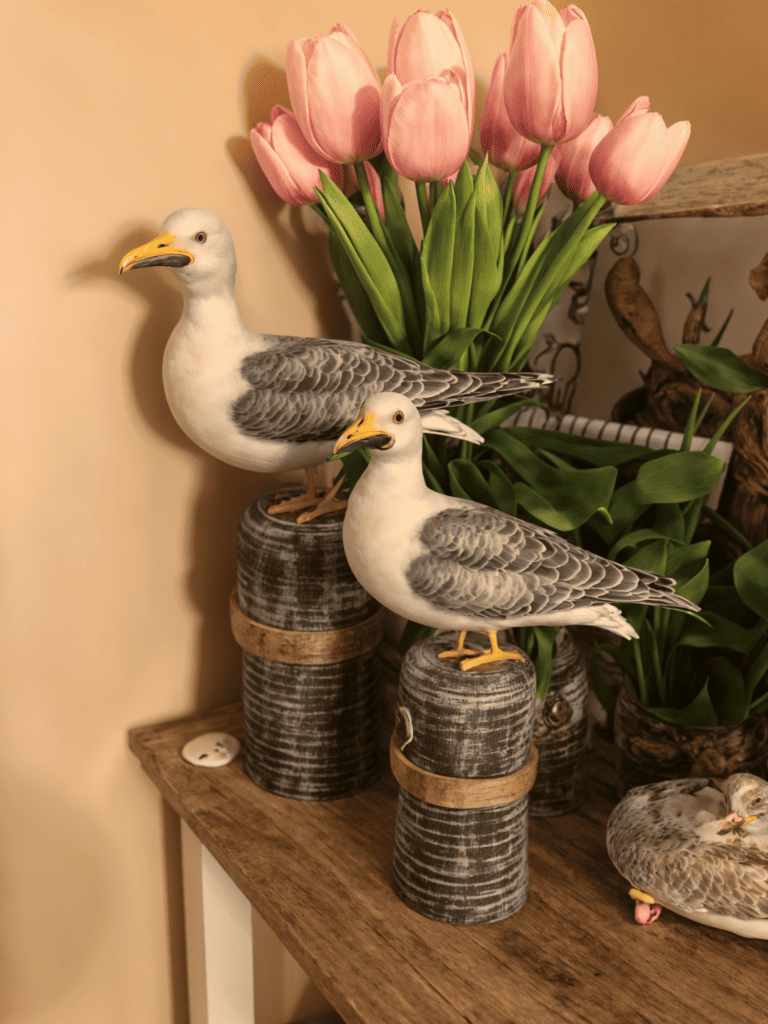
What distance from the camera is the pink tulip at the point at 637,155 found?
0.63m

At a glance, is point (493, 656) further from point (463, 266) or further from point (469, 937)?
point (463, 266)

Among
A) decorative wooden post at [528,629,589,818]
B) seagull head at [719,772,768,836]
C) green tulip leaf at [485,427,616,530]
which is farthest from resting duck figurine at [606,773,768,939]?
green tulip leaf at [485,427,616,530]

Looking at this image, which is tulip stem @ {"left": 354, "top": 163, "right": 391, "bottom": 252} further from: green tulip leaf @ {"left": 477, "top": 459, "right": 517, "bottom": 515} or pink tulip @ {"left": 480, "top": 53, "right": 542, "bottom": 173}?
green tulip leaf @ {"left": 477, "top": 459, "right": 517, "bottom": 515}

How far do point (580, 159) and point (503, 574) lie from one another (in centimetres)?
37

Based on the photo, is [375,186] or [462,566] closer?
[462,566]

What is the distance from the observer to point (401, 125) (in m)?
0.62

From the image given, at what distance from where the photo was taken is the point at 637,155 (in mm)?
637

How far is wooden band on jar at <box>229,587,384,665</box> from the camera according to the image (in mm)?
769

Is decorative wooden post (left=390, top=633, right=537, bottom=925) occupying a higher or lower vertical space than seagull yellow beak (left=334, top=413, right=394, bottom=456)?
lower

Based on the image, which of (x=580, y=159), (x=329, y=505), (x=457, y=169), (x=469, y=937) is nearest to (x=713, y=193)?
(x=580, y=159)

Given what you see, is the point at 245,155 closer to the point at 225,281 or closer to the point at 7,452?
the point at 225,281

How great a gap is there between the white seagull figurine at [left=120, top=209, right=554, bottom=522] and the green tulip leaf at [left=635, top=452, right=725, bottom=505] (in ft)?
0.37

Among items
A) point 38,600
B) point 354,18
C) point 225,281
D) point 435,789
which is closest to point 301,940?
point 435,789

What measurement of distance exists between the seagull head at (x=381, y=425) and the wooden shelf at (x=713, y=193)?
351mm
